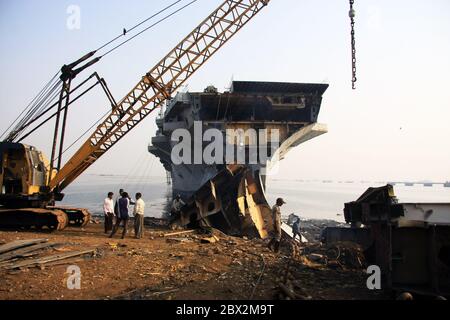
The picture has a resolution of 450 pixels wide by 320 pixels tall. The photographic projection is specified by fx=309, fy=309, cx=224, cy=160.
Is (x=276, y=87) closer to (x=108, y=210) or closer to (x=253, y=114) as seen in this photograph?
(x=253, y=114)

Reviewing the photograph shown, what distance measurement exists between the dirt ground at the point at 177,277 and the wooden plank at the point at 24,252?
0.29m

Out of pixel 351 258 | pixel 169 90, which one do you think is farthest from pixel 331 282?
pixel 169 90

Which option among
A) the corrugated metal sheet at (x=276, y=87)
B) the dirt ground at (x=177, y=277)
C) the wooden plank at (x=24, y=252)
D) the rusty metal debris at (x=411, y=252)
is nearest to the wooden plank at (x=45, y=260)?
the dirt ground at (x=177, y=277)

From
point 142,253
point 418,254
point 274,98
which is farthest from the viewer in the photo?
point 274,98

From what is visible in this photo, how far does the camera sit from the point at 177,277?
6.44m

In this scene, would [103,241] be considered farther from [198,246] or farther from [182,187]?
[182,187]

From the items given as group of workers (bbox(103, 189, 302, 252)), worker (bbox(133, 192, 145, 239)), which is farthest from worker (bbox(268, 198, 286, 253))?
worker (bbox(133, 192, 145, 239))

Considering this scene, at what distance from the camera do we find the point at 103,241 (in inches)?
401

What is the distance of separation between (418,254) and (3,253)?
9121mm

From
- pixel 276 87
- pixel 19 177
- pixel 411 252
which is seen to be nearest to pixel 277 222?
pixel 411 252

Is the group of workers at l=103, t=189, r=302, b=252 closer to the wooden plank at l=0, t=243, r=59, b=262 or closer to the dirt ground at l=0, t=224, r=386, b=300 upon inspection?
the dirt ground at l=0, t=224, r=386, b=300

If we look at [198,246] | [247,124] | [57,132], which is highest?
[247,124]

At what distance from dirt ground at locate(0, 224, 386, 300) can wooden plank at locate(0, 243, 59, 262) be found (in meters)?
0.29

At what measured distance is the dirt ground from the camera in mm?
5436
